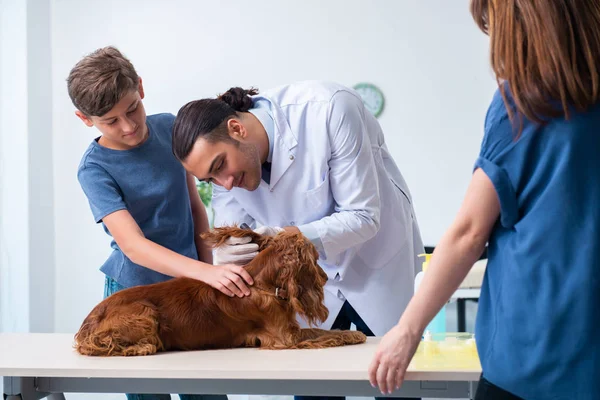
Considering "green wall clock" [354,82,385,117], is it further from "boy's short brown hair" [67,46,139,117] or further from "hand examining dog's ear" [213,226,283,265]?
"hand examining dog's ear" [213,226,283,265]

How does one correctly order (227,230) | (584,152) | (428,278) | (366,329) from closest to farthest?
(584,152), (428,278), (227,230), (366,329)

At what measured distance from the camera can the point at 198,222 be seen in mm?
2551

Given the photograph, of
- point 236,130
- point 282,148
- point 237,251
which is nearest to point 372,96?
point 282,148

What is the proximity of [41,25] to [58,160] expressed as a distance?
134 cm

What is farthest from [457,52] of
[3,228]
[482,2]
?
[482,2]

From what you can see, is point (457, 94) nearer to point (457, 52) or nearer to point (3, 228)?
point (457, 52)

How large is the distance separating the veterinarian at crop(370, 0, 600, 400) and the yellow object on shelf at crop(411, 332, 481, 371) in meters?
0.47

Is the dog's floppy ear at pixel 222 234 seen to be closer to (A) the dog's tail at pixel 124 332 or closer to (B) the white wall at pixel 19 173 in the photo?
(A) the dog's tail at pixel 124 332

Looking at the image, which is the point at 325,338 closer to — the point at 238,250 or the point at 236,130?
the point at 238,250

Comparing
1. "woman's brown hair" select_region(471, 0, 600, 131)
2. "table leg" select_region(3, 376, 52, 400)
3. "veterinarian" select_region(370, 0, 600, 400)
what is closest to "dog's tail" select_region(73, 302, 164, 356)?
"table leg" select_region(3, 376, 52, 400)

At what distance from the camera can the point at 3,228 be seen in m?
6.48

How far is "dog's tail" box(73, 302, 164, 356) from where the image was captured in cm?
185

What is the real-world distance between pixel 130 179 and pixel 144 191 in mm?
60

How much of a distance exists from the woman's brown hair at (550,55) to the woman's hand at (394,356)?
0.45 metres
